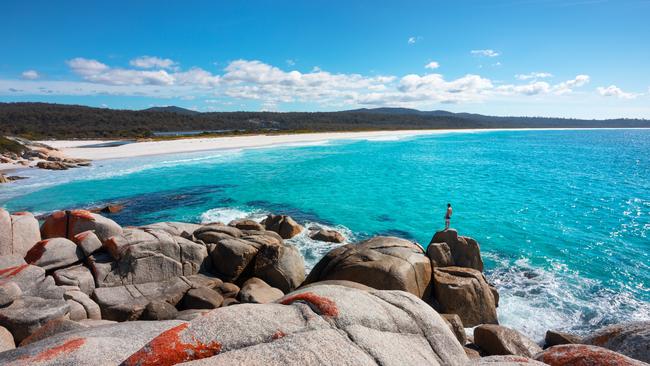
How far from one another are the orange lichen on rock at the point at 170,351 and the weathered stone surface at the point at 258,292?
23.9 ft

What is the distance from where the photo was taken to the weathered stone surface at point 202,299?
11.0 m

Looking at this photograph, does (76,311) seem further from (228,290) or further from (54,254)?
(228,290)

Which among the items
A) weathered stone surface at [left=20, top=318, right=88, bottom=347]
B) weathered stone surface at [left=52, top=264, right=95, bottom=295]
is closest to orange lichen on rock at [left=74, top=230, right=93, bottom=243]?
weathered stone surface at [left=52, top=264, right=95, bottom=295]

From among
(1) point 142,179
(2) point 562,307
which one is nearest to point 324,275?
(2) point 562,307

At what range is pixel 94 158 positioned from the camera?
51.8 m

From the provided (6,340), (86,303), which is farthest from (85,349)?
(86,303)

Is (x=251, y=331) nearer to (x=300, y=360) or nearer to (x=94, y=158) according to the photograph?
(x=300, y=360)

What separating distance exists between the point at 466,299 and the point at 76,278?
13.2 metres

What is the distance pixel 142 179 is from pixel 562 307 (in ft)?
123

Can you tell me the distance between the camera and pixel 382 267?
37.8ft

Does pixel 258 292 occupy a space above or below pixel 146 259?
below

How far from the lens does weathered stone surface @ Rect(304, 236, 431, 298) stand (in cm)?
1134

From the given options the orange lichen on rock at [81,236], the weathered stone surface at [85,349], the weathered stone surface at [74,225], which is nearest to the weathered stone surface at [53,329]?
the weathered stone surface at [85,349]

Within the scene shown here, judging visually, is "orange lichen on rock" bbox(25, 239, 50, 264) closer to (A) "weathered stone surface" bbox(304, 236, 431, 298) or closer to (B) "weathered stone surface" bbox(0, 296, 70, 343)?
(B) "weathered stone surface" bbox(0, 296, 70, 343)
